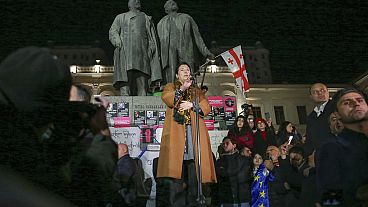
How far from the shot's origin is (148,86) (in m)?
5.39

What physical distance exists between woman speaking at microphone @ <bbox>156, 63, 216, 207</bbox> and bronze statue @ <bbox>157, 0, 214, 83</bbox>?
1.67 m

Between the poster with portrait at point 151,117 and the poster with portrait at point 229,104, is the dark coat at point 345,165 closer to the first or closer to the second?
the poster with portrait at point 151,117

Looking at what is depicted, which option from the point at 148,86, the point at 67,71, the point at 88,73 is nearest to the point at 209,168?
the point at 148,86

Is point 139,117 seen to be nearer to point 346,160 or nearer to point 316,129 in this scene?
point 316,129

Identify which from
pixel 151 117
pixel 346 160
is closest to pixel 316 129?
pixel 346 160

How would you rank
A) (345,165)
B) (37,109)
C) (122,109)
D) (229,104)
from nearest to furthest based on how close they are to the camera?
(37,109) < (345,165) < (122,109) < (229,104)

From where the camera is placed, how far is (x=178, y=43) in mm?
5359

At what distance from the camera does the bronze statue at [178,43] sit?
5.34 meters

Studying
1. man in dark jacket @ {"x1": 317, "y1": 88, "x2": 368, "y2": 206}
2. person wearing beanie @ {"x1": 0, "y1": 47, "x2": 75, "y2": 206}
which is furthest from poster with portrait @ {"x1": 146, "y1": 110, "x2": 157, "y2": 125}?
person wearing beanie @ {"x1": 0, "y1": 47, "x2": 75, "y2": 206}

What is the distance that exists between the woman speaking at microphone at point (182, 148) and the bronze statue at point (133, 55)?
1725 millimetres

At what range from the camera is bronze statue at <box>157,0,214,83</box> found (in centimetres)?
534

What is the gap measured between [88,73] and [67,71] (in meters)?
16.5

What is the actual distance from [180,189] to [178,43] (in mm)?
2568

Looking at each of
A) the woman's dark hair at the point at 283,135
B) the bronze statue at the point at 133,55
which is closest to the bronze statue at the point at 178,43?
the bronze statue at the point at 133,55
